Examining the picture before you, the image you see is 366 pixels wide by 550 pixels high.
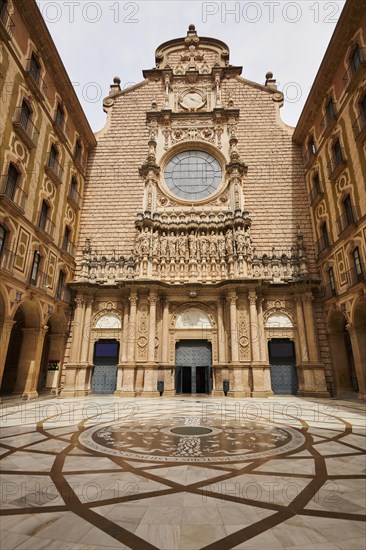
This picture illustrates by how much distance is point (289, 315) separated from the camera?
19688mm

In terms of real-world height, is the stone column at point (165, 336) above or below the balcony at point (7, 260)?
below

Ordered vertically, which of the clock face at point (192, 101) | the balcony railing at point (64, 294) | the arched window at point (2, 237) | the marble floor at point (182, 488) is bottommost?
the marble floor at point (182, 488)

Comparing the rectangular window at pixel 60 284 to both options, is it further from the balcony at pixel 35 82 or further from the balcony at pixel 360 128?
the balcony at pixel 360 128

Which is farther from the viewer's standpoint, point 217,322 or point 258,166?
point 258,166

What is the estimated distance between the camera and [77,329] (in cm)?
1925

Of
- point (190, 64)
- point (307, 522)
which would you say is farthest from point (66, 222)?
point (307, 522)

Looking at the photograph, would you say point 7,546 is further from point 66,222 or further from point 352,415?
point 66,222

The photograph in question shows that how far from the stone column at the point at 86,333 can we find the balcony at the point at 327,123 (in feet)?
60.0

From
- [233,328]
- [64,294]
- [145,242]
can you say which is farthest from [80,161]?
[233,328]

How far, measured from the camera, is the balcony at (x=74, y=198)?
819 inches

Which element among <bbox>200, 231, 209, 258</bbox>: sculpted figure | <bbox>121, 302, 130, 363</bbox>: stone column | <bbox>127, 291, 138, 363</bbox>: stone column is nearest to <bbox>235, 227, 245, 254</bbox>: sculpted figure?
<bbox>200, 231, 209, 258</bbox>: sculpted figure

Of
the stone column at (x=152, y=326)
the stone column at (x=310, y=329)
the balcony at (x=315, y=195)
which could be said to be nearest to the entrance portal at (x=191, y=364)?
the stone column at (x=152, y=326)

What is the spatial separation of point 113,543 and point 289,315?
1839cm

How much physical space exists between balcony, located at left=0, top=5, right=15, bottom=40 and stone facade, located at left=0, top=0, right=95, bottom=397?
4 cm
